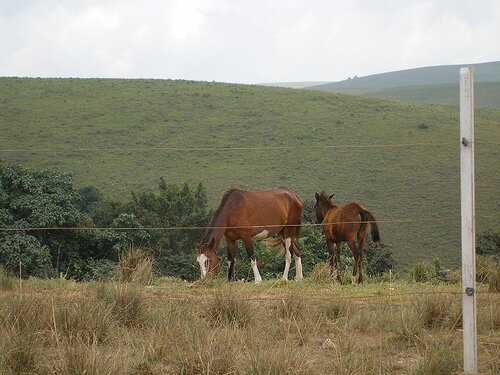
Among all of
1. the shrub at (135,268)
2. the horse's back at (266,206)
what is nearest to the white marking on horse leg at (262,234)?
the horse's back at (266,206)

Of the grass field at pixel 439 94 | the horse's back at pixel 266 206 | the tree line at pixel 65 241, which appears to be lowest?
the tree line at pixel 65 241

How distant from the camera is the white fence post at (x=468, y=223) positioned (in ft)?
20.2

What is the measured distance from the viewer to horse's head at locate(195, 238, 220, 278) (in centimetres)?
1429

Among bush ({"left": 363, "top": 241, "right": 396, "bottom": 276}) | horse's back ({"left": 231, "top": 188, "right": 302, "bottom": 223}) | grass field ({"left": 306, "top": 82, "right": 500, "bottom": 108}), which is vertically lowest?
bush ({"left": 363, "top": 241, "right": 396, "bottom": 276})

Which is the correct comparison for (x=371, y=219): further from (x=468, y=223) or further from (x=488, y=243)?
(x=488, y=243)

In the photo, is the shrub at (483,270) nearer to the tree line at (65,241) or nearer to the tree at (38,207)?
the tree line at (65,241)

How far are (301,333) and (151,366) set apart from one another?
6.20 feet

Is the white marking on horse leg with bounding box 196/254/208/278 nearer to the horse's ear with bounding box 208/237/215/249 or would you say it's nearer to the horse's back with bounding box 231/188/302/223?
the horse's ear with bounding box 208/237/215/249

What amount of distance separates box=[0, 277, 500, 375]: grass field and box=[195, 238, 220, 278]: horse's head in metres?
4.58

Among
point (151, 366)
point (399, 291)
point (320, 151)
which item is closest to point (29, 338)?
point (151, 366)

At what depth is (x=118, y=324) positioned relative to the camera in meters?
8.15

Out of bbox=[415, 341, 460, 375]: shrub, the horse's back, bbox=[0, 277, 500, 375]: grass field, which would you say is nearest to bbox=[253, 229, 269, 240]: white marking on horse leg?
the horse's back

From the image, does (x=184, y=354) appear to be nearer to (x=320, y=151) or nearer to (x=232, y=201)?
(x=232, y=201)

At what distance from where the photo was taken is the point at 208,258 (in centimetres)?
1442
